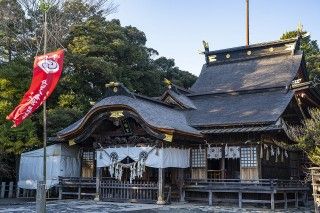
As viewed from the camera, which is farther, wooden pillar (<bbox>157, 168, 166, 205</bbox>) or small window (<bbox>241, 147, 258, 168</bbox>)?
small window (<bbox>241, 147, 258, 168</bbox>)

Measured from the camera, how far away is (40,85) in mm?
13641

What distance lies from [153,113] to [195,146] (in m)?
3.04

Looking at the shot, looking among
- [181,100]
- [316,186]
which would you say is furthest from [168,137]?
[316,186]

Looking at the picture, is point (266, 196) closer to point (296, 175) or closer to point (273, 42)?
point (296, 175)

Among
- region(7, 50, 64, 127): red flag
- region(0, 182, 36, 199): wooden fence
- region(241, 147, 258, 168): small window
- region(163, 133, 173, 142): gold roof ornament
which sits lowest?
region(0, 182, 36, 199): wooden fence

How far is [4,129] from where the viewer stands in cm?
2303

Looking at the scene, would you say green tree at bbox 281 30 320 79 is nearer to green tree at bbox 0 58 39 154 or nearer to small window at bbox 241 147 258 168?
small window at bbox 241 147 258 168

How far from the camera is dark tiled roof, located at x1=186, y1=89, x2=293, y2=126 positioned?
786 inches

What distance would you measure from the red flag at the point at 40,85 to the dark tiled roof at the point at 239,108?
9536 mm

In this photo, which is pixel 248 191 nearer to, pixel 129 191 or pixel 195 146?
pixel 195 146

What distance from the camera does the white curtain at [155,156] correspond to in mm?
19328

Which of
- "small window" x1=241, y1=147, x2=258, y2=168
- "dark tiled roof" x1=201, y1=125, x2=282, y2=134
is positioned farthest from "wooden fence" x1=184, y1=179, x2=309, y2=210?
"dark tiled roof" x1=201, y1=125, x2=282, y2=134

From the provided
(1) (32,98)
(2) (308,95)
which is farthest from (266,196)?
(1) (32,98)

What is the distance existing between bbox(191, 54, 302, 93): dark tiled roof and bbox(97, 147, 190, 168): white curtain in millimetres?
6773
